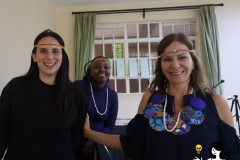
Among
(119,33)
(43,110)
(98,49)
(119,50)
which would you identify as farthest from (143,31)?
(43,110)

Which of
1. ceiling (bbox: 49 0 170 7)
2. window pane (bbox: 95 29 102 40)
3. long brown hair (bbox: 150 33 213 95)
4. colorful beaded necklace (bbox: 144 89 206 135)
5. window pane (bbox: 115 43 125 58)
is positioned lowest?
colorful beaded necklace (bbox: 144 89 206 135)

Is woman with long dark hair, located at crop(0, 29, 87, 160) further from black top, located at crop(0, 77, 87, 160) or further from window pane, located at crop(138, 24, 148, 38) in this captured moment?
window pane, located at crop(138, 24, 148, 38)

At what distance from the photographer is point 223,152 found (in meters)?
0.91

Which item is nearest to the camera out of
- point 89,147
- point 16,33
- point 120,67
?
point 89,147

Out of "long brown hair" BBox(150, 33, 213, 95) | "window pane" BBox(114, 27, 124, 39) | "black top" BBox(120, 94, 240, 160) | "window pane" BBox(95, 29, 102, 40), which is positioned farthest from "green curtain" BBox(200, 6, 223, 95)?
"black top" BBox(120, 94, 240, 160)

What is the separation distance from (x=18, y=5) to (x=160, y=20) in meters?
2.54

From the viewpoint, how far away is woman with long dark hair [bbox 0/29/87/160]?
108cm

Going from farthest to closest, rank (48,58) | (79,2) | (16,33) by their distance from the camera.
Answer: (79,2) < (16,33) < (48,58)

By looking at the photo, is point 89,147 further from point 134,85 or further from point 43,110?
point 134,85

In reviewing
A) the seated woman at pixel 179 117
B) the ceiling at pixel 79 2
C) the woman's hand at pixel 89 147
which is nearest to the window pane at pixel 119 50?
the ceiling at pixel 79 2

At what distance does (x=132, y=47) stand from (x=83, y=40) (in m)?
1.01

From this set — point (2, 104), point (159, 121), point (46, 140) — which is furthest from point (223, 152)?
point (2, 104)

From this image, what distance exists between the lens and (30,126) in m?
1.08

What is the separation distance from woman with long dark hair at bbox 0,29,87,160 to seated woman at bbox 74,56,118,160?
0.47 m
